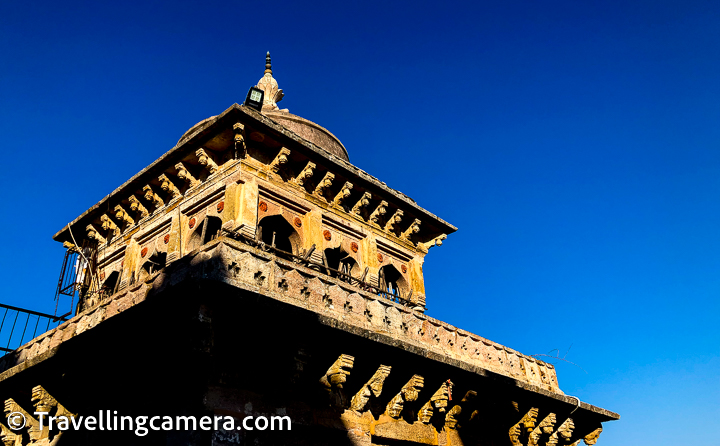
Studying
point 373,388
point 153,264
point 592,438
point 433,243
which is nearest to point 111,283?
point 153,264

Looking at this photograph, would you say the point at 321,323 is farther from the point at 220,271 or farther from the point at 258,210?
the point at 258,210

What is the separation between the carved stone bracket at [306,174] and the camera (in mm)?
11992

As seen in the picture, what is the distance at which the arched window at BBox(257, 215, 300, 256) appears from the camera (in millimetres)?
11484

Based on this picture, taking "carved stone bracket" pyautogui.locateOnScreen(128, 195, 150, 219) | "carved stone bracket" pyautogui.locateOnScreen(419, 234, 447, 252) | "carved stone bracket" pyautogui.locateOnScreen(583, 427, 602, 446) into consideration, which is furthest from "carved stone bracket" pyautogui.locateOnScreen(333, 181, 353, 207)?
"carved stone bracket" pyautogui.locateOnScreen(583, 427, 602, 446)

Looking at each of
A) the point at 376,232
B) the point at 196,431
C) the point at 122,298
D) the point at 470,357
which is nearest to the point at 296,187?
the point at 376,232

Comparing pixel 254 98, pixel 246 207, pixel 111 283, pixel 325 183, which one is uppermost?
pixel 254 98

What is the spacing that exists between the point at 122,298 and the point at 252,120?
13.2ft

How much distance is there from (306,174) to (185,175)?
2.49m

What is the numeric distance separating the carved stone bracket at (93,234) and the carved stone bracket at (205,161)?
4176 mm

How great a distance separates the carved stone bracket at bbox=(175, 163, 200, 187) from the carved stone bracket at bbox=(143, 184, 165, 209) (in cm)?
102

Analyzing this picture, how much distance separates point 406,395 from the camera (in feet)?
32.2

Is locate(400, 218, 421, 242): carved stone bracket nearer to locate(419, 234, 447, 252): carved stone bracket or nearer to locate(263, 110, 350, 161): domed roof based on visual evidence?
locate(419, 234, 447, 252): carved stone bracket

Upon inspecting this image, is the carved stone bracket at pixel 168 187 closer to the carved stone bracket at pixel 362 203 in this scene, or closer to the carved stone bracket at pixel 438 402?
the carved stone bracket at pixel 362 203

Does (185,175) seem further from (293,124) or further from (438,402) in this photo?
(438,402)
